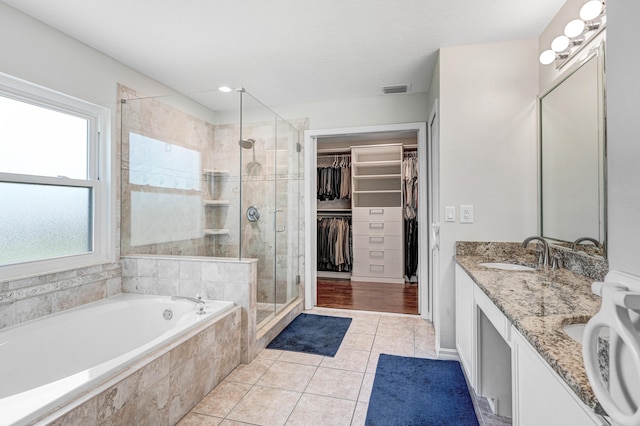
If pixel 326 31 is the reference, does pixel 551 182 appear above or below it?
below

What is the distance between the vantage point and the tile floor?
178cm

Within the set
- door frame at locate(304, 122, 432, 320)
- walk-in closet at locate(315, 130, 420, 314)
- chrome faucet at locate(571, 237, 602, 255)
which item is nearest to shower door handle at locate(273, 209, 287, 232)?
door frame at locate(304, 122, 432, 320)

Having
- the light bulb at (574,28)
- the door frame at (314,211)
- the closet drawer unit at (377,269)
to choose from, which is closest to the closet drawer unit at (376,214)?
the closet drawer unit at (377,269)

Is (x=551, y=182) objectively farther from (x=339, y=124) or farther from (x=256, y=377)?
(x=256, y=377)

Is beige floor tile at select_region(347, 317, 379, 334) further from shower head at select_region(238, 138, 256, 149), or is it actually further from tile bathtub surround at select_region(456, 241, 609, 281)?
shower head at select_region(238, 138, 256, 149)

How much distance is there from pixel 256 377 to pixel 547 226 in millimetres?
2236

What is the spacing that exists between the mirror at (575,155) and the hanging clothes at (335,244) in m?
3.38

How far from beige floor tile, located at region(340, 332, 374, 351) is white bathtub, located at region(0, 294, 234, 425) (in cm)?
109

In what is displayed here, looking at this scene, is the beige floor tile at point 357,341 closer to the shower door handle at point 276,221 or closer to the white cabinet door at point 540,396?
the shower door handle at point 276,221

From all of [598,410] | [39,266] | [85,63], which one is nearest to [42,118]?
[85,63]

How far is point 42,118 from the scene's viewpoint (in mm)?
2164

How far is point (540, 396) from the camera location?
3.03 ft

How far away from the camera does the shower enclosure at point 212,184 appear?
278 centimetres

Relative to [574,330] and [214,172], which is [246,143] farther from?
[574,330]
